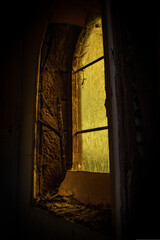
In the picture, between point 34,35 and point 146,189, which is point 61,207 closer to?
point 146,189

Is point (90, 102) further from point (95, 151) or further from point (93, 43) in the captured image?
point (93, 43)

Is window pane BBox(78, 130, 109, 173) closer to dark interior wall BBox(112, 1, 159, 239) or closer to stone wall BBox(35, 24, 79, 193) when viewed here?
stone wall BBox(35, 24, 79, 193)

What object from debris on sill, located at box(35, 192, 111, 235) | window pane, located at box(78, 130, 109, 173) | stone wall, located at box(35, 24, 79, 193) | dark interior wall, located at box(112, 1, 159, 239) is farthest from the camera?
stone wall, located at box(35, 24, 79, 193)

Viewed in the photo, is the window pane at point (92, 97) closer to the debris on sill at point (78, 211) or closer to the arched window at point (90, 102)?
the arched window at point (90, 102)

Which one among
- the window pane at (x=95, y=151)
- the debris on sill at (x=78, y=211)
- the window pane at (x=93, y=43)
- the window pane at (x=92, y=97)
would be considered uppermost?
the window pane at (x=93, y=43)

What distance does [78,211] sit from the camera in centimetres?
118

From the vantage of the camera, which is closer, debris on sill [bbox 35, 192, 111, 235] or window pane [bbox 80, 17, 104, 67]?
debris on sill [bbox 35, 192, 111, 235]

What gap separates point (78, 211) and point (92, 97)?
92 centimetres

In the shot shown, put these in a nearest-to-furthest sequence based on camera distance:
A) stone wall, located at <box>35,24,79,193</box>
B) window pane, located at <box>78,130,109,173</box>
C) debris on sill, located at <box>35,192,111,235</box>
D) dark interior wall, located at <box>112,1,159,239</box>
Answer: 1. dark interior wall, located at <box>112,1,159,239</box>
2. debris on sill, located at <box>35,192,111,235</box>
3. window pane, located at <box>78,130,109,173</box>
4. stone wall, located at <box>35,24,79,193</box>

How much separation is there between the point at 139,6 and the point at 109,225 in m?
1.05

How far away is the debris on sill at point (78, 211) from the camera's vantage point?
92 cm

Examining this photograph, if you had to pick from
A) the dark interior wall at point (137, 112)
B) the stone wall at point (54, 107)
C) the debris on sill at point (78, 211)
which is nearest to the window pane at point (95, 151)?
the stone wall at point (54, 107)

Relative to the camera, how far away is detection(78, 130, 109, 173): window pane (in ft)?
4.85

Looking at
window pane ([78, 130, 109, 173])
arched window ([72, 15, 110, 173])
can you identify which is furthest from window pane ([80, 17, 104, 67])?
A: window pane ([78, 130, 109, 173])
